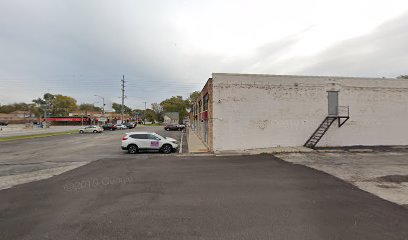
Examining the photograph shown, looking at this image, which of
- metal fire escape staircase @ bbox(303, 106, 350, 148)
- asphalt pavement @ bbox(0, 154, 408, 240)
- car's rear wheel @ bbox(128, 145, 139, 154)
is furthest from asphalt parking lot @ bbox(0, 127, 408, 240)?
metal fire escape staircase @ bbox(303, 106, 350, 148)

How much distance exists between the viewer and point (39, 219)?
4.98 metres

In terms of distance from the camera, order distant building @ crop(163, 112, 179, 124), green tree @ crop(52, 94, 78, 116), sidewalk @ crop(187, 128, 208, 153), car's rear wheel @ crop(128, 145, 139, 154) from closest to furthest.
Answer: car's rear wheel @ crop(128, 145, 139, 154) → sidewalk @ crop(187, 128, 208, 153) → distant building @ crop(163, 112, 179, 124) → green tree @ crop(52, 94, 78, 116)

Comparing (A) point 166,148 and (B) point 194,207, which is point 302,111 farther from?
(B) point 194,207

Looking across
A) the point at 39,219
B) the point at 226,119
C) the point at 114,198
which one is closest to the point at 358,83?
the point at 226,119

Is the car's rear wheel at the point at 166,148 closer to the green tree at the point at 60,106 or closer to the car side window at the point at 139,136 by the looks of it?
the car side window at the point at 139,136

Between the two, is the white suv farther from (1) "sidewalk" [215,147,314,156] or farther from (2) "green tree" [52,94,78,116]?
(2) "green tree" [52,94,78,116]

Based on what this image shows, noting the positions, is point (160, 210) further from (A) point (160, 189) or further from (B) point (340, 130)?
(B) point (340, 130)

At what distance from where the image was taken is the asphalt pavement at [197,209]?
4.32m

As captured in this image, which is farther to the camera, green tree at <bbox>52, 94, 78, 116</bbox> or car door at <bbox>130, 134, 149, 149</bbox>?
green tree at <bbox>52, 94, 78, 116</bbox>

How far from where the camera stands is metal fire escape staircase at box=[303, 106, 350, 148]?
1703cm

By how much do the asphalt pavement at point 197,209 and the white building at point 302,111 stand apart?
25.4 feet

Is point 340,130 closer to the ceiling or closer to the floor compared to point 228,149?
closer to the ceiling

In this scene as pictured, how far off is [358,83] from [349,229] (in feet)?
57.6

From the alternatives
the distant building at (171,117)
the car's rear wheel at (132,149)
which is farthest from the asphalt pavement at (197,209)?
the distant building at (171,117)
